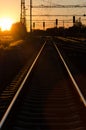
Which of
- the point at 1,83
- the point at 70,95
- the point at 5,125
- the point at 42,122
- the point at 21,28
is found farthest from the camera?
the point at 21,28

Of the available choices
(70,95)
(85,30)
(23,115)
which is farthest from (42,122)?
(85,30)

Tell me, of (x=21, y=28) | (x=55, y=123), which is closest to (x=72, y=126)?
(x=55, y=123)

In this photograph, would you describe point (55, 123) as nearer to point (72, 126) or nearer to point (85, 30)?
point (72, 126)

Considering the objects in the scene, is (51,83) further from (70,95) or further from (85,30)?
(85,30)

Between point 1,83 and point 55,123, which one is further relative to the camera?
point 1,83

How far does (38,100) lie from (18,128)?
3367 mm

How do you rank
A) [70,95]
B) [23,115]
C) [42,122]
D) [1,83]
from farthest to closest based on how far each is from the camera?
[1,83], [70,95], [23,115], [42,122]

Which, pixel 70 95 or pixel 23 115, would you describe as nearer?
pixel 23 115

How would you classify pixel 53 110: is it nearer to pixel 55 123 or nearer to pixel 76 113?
pixel 76 113

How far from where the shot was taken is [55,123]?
812 centimetres

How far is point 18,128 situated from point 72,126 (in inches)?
39.6

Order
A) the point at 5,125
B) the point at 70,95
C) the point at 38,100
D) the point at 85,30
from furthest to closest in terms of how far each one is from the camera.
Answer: the point at 85,30, the point at 70,95, the point at 38,100, the point at 5,125

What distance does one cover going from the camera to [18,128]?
7.67m

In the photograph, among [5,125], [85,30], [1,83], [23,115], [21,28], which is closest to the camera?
[5,125]
